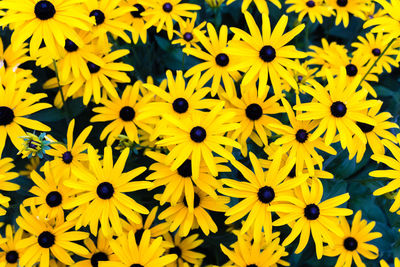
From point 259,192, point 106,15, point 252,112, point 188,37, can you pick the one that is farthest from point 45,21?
point 259,192

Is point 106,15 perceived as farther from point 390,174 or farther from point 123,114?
point 390,174

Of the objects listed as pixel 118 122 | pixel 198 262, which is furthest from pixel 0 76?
pixel 198 262

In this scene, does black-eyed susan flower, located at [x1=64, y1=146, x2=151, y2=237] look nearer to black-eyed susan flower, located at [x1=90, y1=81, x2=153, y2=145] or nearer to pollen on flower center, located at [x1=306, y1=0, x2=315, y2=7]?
black-eyed susan flower, located at [x1=90, y1=81, x2=153, y2=145]

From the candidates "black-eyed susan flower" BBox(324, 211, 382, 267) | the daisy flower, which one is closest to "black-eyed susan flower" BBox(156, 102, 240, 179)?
"black-eyed susan flower" BBox(324, 211, 382, 267)

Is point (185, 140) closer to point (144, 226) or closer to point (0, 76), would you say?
point (144, 226)

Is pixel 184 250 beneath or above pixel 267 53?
beneath

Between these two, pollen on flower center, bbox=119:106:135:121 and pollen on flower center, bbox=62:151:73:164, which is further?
pollen on flower center, bbox=119:106:135:121
